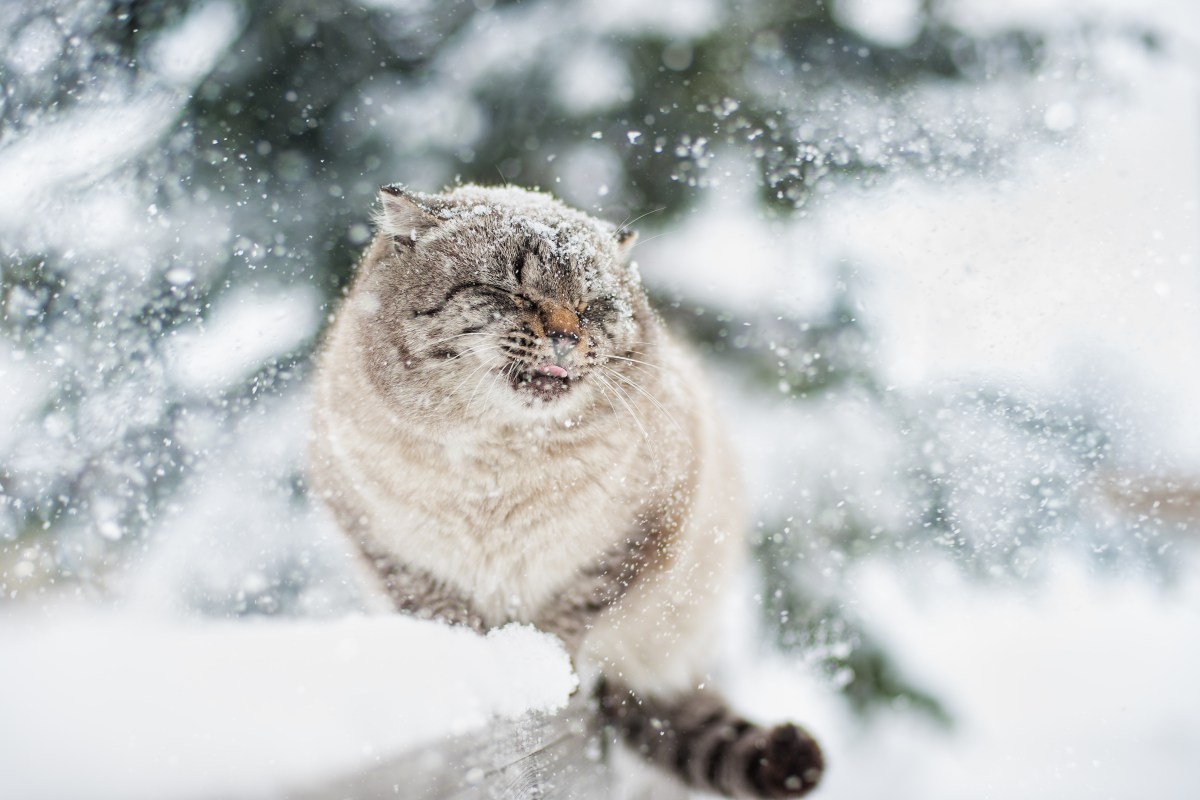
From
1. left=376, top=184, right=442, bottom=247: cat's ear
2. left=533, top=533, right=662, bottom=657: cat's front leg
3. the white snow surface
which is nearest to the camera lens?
the white snow surface

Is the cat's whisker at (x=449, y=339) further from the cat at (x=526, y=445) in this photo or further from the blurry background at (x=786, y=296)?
the blurry background at (x=786, y=296)

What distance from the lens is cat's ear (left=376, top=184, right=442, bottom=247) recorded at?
1.10m

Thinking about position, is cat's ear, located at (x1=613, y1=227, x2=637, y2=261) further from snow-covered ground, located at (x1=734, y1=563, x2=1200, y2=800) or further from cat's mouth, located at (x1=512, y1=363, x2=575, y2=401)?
snow-covered ground, located at (x1=734, y1=563, x2=1200, y2=800)

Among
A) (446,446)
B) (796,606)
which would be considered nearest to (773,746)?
(796,606)

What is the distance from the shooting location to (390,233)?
1183 millimetres

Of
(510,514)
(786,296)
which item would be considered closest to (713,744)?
(510,514)

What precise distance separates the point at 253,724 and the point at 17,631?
41cm

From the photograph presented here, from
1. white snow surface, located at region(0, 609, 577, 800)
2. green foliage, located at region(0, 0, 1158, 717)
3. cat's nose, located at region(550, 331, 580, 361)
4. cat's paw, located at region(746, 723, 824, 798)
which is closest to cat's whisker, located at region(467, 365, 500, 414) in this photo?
cat's nose, located at region(550, 331, 580, 361)

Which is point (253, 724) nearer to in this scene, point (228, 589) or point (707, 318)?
point (228, 589)

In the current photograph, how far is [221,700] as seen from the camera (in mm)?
930

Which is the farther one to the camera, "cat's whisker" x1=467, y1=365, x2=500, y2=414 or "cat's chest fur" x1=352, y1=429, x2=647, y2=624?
"cat's chest fur" x1=352, y1=429, x2=647, y2=624

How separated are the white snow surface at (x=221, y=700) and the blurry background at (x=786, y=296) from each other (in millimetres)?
117

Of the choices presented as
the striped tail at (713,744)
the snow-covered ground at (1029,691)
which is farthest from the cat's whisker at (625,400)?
the snow-covered ground at (1029,691)

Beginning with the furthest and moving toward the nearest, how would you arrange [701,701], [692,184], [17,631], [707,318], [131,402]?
[707,318] → [692,184] → [701,701] → [131,402] → [17,631]
